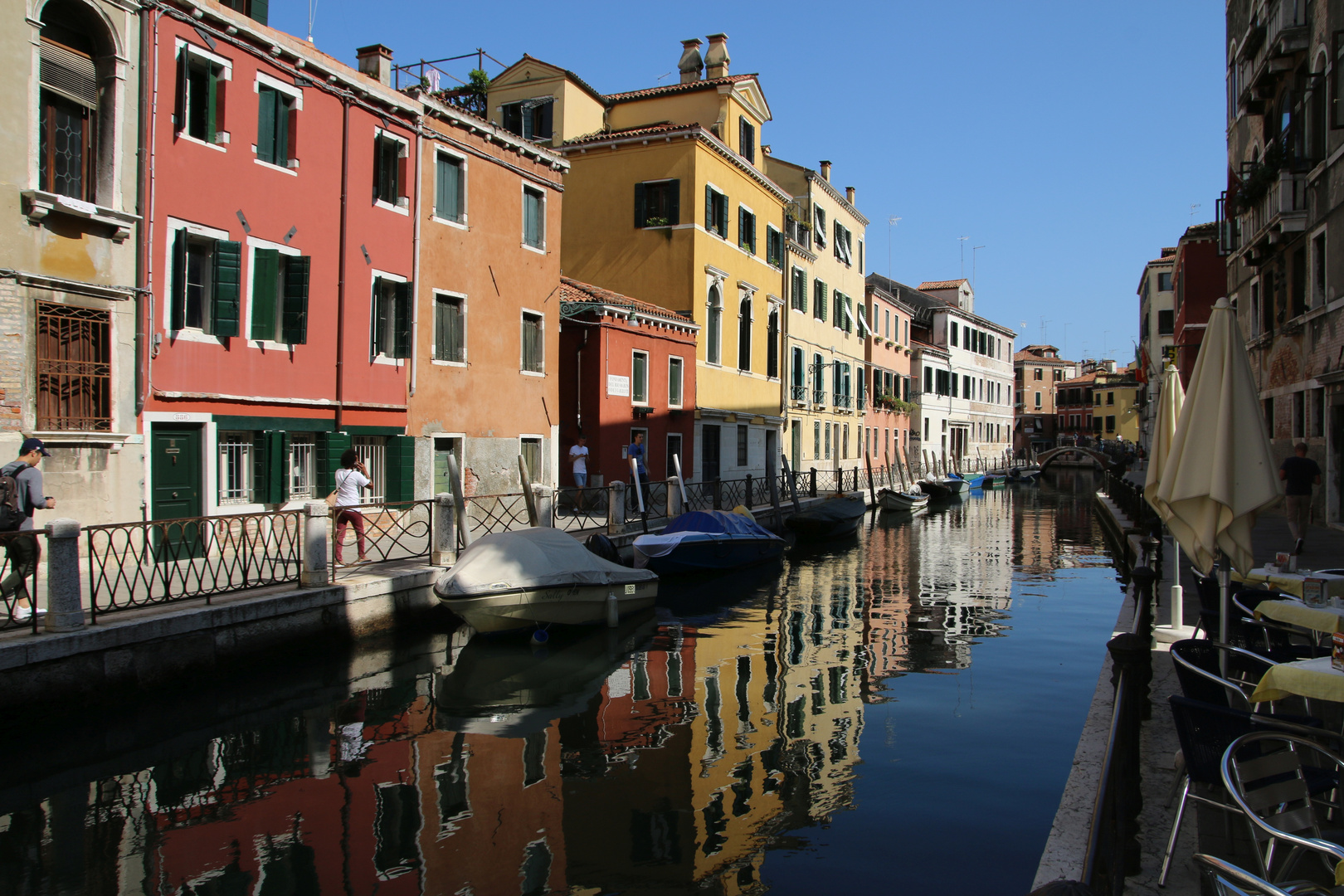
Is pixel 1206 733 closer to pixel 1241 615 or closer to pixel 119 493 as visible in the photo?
pixel 1241 615

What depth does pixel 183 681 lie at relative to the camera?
8781mm

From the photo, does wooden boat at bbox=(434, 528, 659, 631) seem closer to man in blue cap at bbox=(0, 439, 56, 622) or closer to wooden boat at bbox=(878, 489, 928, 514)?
man in blue cap at bbox=(0, 439, 56, 622)

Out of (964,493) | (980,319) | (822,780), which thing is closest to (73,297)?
(822,780)

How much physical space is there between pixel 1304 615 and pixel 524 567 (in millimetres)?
8085

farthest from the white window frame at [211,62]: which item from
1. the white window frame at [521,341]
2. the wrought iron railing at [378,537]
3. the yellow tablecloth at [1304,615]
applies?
the yellow tablecloth at [1304,615]

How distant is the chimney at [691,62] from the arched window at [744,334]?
705 centimetres

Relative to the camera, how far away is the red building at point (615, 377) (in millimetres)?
21391

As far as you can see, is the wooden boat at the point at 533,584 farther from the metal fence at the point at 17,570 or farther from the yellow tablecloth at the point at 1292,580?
the yellow tablecloth at the point at 1292,580

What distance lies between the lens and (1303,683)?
152 inches

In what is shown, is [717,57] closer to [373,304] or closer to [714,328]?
[714,328]

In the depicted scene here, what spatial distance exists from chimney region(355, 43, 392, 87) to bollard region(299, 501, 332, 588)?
8775 mm

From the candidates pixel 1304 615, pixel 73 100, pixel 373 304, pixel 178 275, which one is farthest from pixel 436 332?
pixel 1304 615

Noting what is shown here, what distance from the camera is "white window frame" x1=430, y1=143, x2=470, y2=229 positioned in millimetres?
16828

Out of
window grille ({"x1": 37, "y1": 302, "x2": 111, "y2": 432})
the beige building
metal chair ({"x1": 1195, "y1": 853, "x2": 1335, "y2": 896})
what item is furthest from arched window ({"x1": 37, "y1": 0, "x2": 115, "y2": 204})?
metal chair ({"x1": 1195, "y1": 853, "x2": 1335, "y2": 896})
